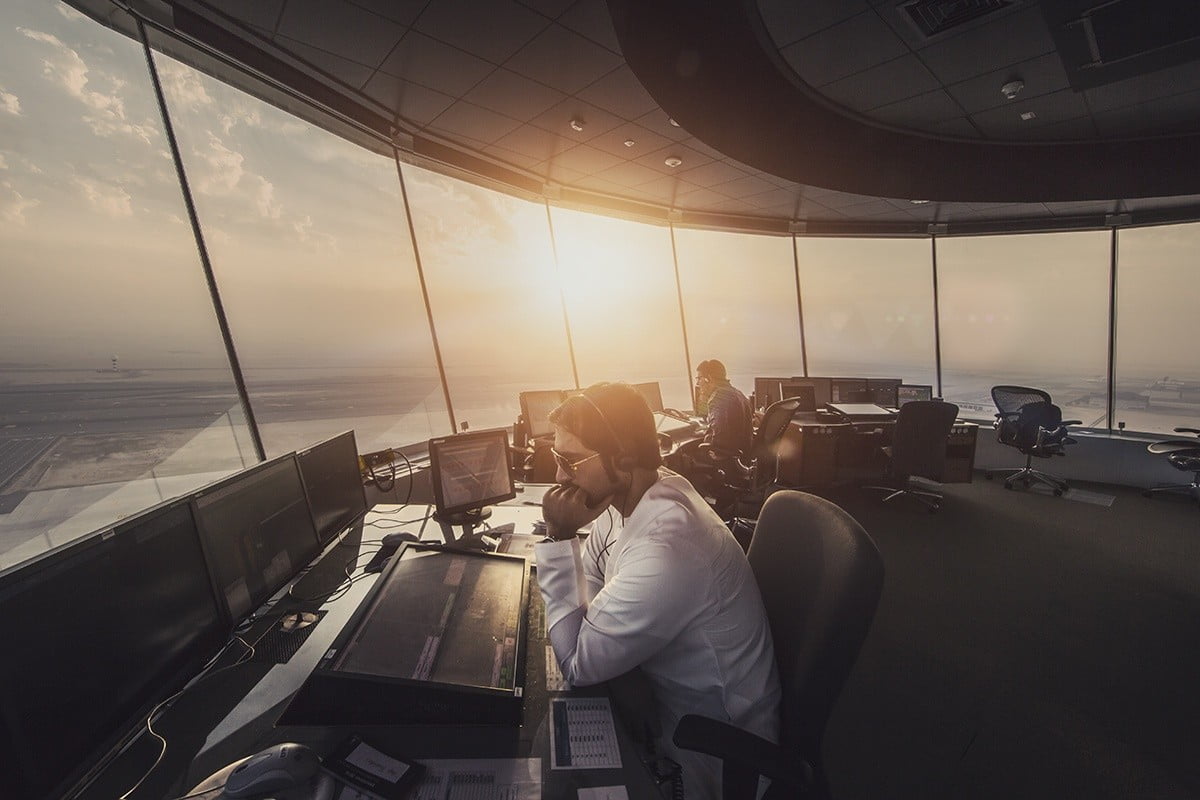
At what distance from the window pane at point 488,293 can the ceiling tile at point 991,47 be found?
3.48 metres

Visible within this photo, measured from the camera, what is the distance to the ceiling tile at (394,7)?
2285 millimetres

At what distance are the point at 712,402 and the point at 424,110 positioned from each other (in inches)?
128

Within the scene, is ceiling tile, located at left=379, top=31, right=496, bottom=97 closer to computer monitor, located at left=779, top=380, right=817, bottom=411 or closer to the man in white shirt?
the man in white shirt

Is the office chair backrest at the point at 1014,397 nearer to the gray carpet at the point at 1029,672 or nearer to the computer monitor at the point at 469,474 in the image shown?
the gray carpet at the point at 1029,672

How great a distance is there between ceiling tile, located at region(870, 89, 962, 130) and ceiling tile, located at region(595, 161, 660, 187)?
1930mm

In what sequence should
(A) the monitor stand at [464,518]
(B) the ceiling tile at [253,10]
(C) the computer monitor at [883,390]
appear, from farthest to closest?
(C) the computer monitor at [883,390], (B) the ceiling tile at [253,10], (A) the monitor stand at [464,518]

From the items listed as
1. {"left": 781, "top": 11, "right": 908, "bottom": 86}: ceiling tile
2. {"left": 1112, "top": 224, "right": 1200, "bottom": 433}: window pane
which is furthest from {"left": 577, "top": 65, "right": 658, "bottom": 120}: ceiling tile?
{"left": 1112, "top": 224, "right": 1200, "bottom": 433}: window pane

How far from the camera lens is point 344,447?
1.97 metres

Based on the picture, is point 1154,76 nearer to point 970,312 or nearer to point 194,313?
point 970,312

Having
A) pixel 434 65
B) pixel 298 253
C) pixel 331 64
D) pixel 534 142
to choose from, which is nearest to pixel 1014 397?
pixel 534 142

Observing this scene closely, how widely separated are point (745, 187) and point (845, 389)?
262cm

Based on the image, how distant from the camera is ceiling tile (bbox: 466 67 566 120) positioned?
2.96m

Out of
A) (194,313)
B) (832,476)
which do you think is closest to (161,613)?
(194,313)

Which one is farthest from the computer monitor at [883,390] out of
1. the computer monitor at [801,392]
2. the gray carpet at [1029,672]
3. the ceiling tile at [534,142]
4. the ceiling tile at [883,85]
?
the ceiling tile at [534,142]
